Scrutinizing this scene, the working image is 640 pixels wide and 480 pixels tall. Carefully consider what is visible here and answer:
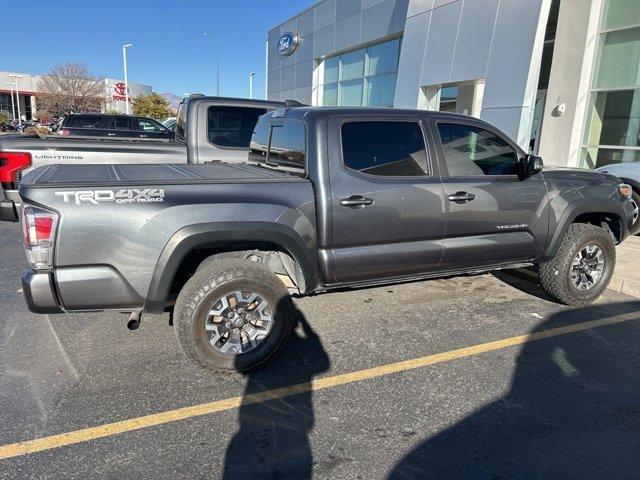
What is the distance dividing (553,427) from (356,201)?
193 centimetres

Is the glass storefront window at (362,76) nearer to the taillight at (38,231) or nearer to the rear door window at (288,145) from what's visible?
the rear door window at (288,145)

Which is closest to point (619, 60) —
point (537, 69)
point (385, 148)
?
point (537, 69)

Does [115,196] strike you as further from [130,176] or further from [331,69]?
[331,69]

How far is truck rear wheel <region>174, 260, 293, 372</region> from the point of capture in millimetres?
3113

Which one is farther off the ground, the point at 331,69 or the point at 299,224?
the point at 331,69

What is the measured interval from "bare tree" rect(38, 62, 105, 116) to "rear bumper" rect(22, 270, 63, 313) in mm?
55203

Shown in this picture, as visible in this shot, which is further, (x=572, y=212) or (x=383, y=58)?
(x=383, y=58)

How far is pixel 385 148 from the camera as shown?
377cm

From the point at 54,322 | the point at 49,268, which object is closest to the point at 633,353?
the point at 49,268

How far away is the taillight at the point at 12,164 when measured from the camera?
17.3ft

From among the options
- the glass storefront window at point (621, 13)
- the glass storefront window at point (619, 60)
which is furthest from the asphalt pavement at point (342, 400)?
the glass storefront window at point (621, 13)

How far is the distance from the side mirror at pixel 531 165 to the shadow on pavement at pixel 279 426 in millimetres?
2409

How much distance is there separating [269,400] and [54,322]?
230 cm

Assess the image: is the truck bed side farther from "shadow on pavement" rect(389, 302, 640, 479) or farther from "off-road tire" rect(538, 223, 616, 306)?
"off-road tire" rect(538, 223, 616, 306)
